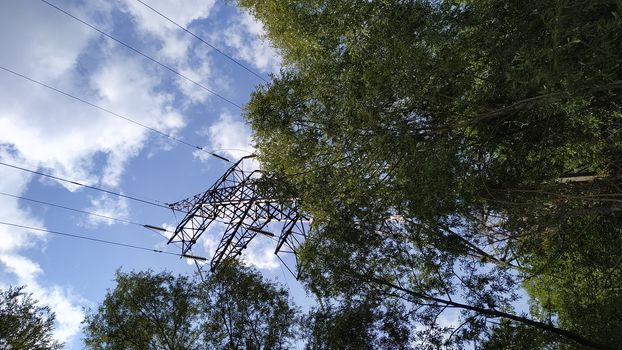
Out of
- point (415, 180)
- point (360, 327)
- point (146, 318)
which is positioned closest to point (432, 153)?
point (415, 180)

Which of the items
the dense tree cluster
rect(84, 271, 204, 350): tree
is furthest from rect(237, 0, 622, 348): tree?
rect(84, 271, 204, 350): tree

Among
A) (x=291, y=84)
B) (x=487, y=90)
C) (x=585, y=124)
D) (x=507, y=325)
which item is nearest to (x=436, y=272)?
(x=507, y=325)

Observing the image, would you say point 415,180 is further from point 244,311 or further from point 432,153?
Answer: point 244,311

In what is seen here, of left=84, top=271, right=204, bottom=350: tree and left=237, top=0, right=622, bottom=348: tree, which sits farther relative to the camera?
left=84, top=271, right=204, bottom=350: tree

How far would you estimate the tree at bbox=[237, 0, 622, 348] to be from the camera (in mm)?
7906

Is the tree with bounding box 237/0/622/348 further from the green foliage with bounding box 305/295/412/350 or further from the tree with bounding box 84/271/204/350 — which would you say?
the tree with bounding box 84/271/204/350

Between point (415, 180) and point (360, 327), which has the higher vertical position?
point (415, 180)

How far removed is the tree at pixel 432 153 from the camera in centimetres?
791

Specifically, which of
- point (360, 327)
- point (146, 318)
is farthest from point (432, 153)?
point (146, 318)

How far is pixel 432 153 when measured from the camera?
8320mm

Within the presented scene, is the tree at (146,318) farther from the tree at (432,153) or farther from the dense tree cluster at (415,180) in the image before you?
the tree at (432,153)

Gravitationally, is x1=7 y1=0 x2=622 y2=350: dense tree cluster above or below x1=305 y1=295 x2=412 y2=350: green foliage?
above

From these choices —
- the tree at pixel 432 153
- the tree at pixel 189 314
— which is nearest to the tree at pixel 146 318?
the tree at pixel 189 314

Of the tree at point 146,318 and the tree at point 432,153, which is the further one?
the tree at point 146,318
